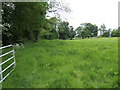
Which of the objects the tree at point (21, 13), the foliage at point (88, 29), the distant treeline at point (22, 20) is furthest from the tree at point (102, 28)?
the tree at point (21, 13)

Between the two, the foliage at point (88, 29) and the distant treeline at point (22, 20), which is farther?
the foliage at point (88, 29)

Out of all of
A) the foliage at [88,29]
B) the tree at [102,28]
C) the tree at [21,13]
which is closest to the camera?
the tree at [21,13]

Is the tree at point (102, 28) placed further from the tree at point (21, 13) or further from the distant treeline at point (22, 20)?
the tree at point (21, 13)

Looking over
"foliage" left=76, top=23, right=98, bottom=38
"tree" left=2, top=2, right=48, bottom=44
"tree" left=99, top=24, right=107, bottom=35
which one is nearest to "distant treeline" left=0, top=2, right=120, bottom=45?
"tree" left=2, top=2, right=48, bottom=44

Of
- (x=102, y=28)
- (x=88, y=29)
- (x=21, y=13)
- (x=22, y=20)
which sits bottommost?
(x=22, y=20)

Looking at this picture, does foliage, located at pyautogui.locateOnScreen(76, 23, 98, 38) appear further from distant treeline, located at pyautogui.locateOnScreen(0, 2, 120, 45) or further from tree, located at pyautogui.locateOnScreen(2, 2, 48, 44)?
tree, located at pyautogui.locateOnScreen(2, 2, 48, 44)

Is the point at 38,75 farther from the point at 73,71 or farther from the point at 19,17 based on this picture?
the point at 19,17

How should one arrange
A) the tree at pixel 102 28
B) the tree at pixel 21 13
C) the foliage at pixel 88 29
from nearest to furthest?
the tree at pixel 21 13, the foliage at pixel 88 29, the tree at pixel 102 28

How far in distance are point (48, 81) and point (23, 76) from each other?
75 centimetres

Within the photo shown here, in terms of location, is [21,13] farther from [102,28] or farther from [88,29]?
[102,28]

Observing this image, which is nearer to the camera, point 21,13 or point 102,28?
point 21,13

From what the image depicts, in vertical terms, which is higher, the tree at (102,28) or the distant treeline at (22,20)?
the tree at (102,28)

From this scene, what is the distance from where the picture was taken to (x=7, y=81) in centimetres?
258

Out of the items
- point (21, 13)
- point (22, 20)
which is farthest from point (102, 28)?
point (21, 13)
